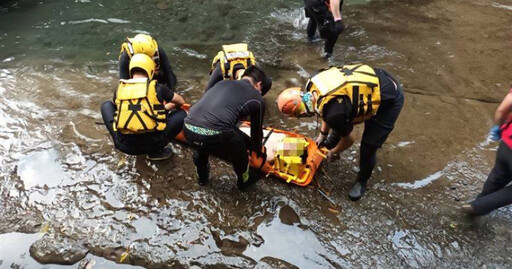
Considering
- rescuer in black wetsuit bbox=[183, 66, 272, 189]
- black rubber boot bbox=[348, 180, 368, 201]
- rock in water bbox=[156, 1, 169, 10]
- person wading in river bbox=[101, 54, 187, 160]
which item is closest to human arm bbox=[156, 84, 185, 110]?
person wading in river bbox=[101, 54, 187, 160]

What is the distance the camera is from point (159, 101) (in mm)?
3926

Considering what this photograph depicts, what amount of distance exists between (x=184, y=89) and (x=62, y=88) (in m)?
2.07

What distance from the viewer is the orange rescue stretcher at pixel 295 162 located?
3.95m

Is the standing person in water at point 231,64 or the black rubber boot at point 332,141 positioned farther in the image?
the standing person in water at point 231,64

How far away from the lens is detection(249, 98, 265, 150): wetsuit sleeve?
3.37 m

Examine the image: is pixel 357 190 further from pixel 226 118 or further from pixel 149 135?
pixel 149 135

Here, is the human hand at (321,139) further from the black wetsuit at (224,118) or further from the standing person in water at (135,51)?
the standing person in water at (135,51)

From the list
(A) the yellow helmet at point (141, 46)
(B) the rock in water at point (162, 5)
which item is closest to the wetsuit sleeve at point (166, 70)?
(A) the yellow helmet at point (141, 46)

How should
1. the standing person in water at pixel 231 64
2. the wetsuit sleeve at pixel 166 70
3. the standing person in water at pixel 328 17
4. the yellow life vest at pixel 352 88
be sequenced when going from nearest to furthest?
the yellow life vest at pixel 352 88, the standing person in water at pixel 231 64, the wetsuit sleeve at pixel 166 70, the standing person in water at pixel 328 17

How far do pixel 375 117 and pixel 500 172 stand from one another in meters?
1.25

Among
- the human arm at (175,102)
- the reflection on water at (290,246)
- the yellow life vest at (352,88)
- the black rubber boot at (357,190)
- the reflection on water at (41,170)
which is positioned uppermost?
the yellow life vest at (352,88)

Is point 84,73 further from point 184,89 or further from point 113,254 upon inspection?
point 113,254

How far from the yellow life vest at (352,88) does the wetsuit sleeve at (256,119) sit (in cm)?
51

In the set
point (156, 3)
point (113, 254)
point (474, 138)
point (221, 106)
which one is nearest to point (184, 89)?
point (221, 106)
